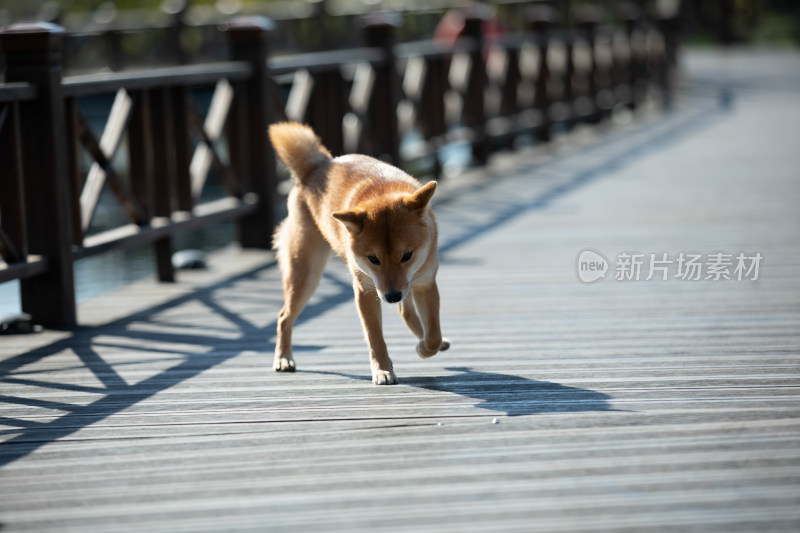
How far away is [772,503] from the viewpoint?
2.50 m

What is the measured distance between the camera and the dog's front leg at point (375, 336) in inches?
146

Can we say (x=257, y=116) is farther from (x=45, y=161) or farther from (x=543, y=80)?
(x=543, y=80)

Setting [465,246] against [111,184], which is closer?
[111,184]

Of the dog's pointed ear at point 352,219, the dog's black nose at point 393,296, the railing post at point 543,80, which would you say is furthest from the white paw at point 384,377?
the railing post at point 543,80

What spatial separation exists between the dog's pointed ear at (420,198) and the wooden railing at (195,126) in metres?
1.91

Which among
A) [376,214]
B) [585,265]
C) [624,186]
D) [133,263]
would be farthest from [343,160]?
[624,186]

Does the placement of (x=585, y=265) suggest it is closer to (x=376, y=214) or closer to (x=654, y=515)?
(x=376, y=214)

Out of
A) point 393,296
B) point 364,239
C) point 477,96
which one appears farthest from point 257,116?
point 477,96

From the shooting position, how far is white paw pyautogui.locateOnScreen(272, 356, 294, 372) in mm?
3957

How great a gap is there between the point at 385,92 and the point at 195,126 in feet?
8.99

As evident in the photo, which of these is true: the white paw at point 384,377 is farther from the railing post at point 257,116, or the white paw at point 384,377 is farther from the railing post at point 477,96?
the railing post at point 477,96

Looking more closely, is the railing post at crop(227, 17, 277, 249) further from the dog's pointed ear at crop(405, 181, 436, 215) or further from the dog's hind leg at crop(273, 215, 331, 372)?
the dog's pointed ear at crop(405, 181, 436, 215)

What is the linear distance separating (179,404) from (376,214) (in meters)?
0.91

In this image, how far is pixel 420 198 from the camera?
352 centimetres
